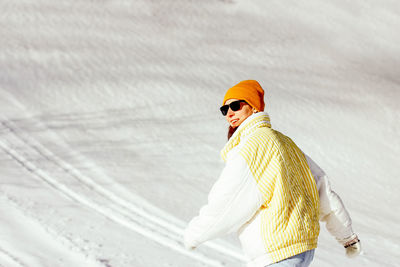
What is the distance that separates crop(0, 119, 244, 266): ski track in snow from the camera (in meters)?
4.13

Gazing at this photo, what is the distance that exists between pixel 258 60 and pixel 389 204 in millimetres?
3856

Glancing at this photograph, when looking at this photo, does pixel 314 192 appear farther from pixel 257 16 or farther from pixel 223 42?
pixel 257 16

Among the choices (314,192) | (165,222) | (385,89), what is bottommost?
(385,89)

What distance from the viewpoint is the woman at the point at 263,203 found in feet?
5.60

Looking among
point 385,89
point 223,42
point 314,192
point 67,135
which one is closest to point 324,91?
point 385,89

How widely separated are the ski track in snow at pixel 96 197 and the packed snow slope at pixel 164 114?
0.02m

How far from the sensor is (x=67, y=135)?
19.7ft

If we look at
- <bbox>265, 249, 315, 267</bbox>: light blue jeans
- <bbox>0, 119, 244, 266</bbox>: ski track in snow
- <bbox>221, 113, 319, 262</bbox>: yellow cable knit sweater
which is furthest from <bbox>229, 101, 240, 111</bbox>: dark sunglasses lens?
<bbox>0, 119, 244, 266</bbox>: ski track in snow

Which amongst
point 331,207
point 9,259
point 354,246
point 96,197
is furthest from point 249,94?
point 96,197

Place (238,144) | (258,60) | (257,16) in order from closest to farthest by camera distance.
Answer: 1. (238,144)
2. (258,60)
3. (257,16)

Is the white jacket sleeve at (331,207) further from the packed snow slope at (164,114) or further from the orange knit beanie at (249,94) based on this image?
the packed snow slope at (164,114)

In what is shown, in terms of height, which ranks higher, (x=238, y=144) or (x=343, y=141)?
(x=238, y=144)

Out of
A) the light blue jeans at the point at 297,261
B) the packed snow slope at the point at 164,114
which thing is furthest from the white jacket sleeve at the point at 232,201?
the packed snow slope at the point at 164,114

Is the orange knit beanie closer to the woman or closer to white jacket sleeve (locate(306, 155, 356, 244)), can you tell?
the woman
